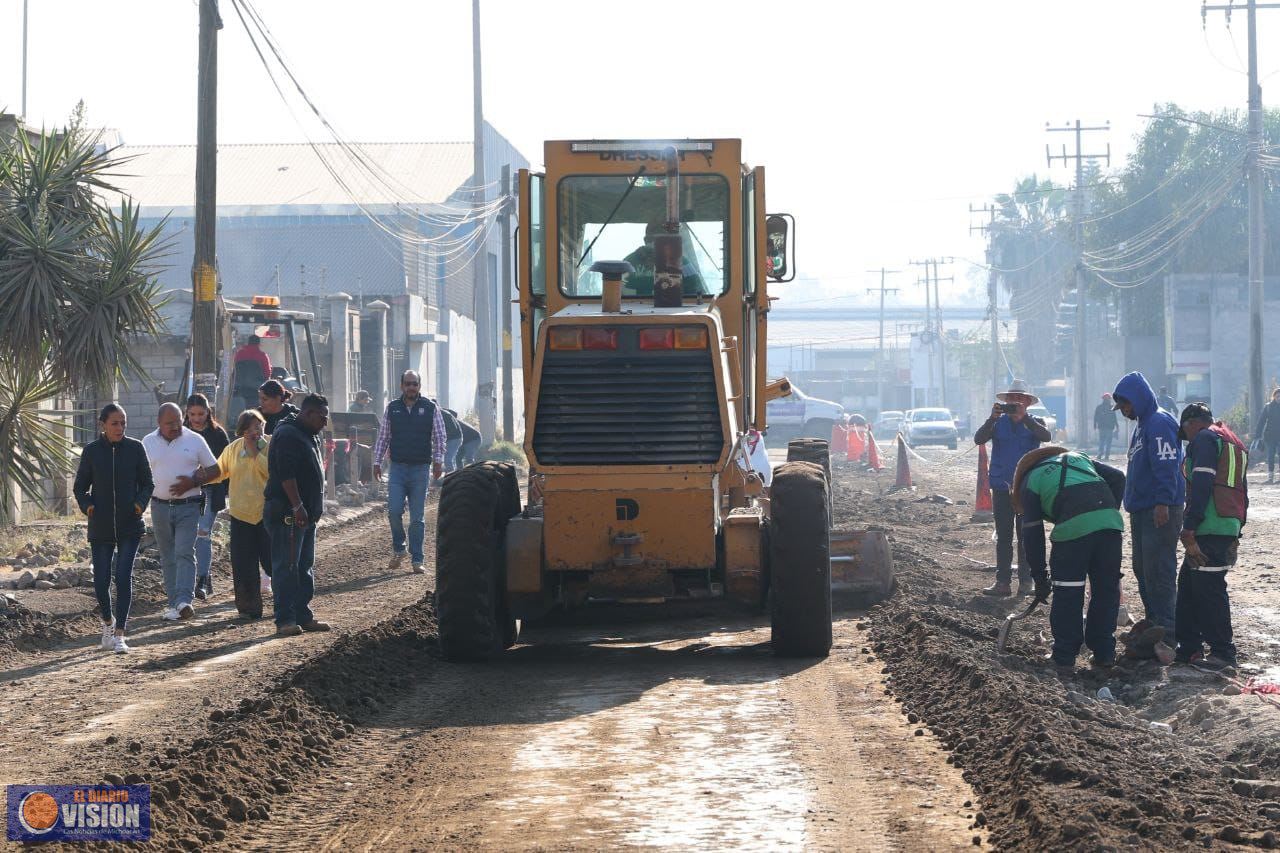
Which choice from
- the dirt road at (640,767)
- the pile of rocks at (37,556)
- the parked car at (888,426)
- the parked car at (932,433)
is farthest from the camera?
the parked car at (888,426)

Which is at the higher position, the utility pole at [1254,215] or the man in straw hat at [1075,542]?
the utility pole at [1254,215]

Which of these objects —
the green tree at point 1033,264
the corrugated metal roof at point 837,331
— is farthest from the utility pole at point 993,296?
the corrugated metal roof at point 837,331

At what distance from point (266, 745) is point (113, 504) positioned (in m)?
4.39

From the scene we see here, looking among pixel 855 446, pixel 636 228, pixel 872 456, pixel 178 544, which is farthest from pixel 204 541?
pixel 855 446

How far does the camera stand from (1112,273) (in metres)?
65.5

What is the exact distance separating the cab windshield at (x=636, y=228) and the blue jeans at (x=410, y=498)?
5242 mm

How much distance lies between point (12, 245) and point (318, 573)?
4.57 m

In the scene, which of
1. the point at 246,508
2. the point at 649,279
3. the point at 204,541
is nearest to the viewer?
the point at 649,279

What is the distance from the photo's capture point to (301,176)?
6369cm

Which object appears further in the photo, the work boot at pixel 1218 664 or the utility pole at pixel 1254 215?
the utility pole at pixel 1254 215

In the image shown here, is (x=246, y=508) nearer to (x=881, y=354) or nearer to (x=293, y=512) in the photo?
(x=293, y=512)

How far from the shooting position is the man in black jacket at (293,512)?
1248 centimetres

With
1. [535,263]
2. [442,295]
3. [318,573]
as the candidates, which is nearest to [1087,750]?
[535,263]

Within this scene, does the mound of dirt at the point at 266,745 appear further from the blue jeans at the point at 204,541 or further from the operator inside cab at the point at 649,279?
the blue jeans at the point at 204,541
